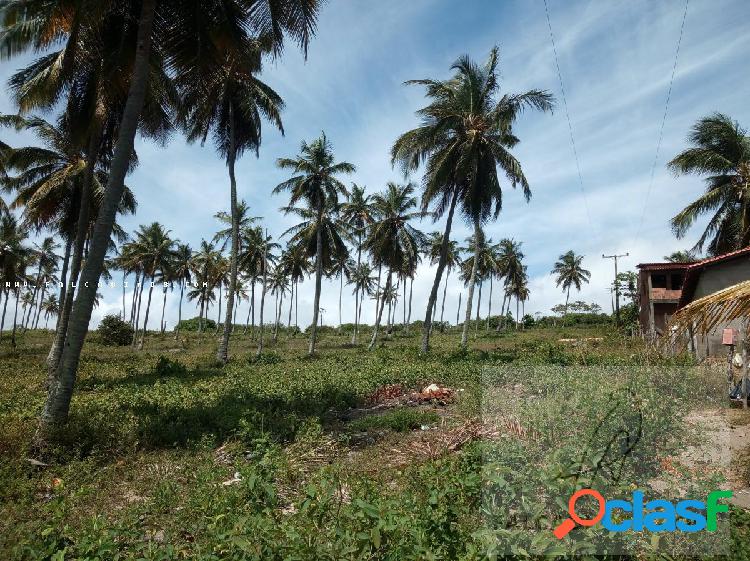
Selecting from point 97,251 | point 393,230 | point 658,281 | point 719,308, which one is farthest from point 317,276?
point 719,308

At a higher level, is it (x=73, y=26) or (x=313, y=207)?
(x=313, y=207)

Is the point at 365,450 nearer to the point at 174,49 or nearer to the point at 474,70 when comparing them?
the point at 174,49

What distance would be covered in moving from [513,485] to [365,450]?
409cm

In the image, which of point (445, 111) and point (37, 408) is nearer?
point (37, 408)

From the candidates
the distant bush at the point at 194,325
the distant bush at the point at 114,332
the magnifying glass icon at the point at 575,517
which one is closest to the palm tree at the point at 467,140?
the magnifying glass icon at the point at 575,517

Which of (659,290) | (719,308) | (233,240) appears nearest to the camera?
(719,308)

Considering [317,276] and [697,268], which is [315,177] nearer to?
[317,276]

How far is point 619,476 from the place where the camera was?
3.84 meters

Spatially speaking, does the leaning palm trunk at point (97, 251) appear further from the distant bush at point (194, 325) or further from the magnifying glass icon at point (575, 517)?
the distant bush at point (194, 325)

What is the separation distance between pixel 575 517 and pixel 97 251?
8379mm

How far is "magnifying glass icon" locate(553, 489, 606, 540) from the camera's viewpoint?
3.03 meters

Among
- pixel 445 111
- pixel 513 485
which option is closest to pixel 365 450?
pixel 513 485

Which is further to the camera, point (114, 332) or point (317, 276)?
point (114, 332)

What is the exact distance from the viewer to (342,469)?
6004mm
